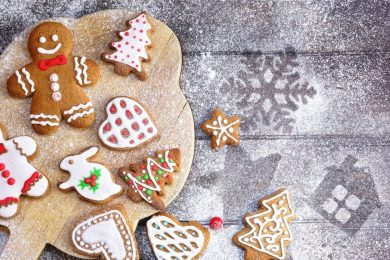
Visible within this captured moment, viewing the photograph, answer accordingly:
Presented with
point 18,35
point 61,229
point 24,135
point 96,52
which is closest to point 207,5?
point 96,52

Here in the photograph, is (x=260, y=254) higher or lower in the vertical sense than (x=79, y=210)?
higher

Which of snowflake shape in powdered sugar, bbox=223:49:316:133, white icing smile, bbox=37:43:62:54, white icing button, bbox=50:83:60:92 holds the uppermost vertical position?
snowflake shape in powdered sugar, bbox=223:49:316:133

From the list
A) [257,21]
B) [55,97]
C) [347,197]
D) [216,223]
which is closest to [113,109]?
[55,97]

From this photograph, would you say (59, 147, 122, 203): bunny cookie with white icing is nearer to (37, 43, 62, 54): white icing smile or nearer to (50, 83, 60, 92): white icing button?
(50, 83, 60, 92): white icing button

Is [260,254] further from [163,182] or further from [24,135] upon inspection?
[24,135]

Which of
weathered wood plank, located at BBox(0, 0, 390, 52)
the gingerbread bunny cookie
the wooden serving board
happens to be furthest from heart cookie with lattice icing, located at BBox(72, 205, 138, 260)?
weathered wood plank, located at BBox(0, 0, 390, 52)

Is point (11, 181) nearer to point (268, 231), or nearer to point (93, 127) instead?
point (93, 127)

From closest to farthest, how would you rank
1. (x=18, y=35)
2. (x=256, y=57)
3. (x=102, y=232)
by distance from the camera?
(x=102, y=232), (x=18, y=35), (x=256, y=57)
